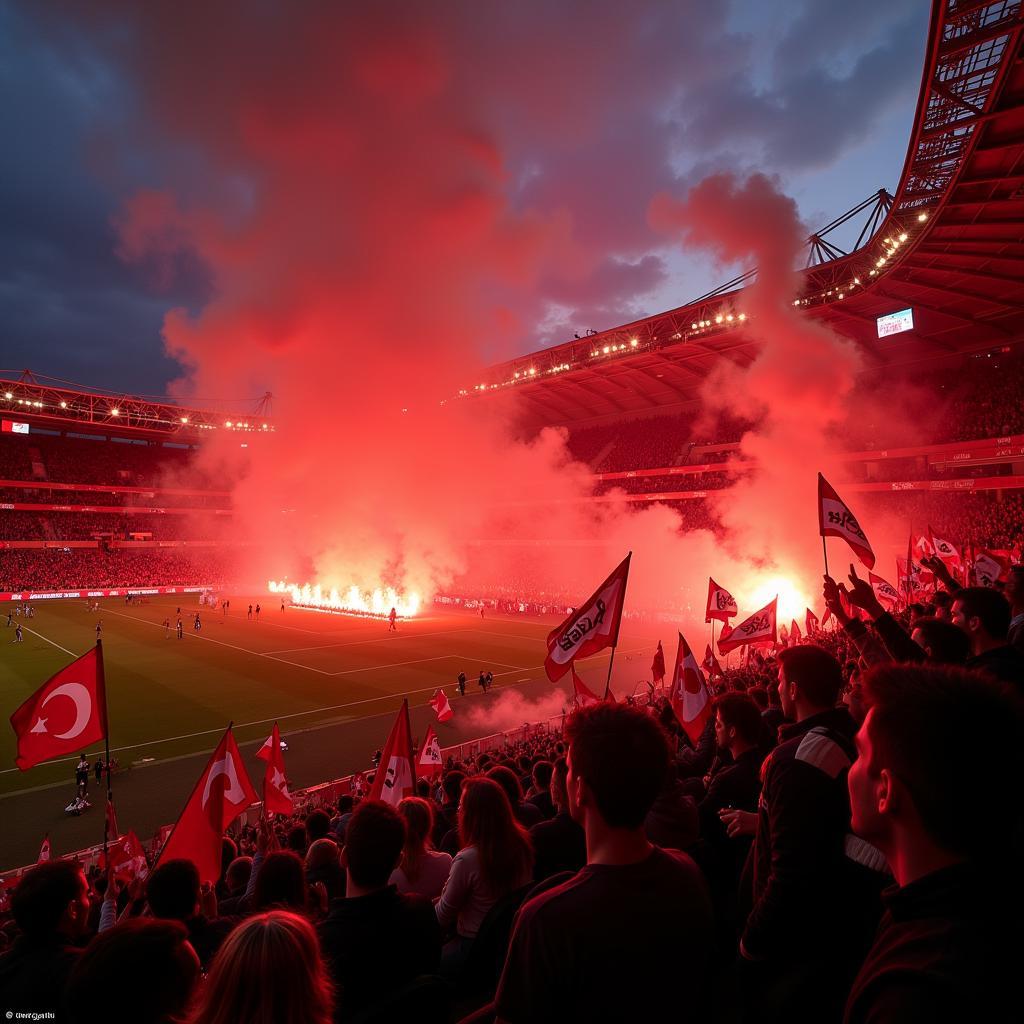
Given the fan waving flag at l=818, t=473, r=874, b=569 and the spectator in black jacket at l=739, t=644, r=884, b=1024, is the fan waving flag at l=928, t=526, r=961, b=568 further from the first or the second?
the spectator in black jacket at l=739, t=644, r=884, b=1024

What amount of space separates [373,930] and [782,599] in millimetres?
38175

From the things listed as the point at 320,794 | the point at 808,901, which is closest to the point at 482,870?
the point at 808,901

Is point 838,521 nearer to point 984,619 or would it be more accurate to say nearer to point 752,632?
point 984,619

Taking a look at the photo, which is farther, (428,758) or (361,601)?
(361,601)

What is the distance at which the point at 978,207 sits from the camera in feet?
69.8

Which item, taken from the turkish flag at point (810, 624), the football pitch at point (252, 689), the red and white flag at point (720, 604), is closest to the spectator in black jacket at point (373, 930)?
the football pitch at point (252, 689)

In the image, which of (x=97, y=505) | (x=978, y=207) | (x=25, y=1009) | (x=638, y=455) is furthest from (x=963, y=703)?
(x=97, y=505)

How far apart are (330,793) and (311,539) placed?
157 ft

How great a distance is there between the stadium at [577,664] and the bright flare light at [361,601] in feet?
1.75

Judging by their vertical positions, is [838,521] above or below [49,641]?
above

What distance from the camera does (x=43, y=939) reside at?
9.61ft

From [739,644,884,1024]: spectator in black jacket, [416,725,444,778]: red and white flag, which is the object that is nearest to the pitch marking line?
[416,725,444,778]: red and white flag

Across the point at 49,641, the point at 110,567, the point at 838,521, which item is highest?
the point at 110,567

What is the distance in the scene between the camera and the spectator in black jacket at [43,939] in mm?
2654
